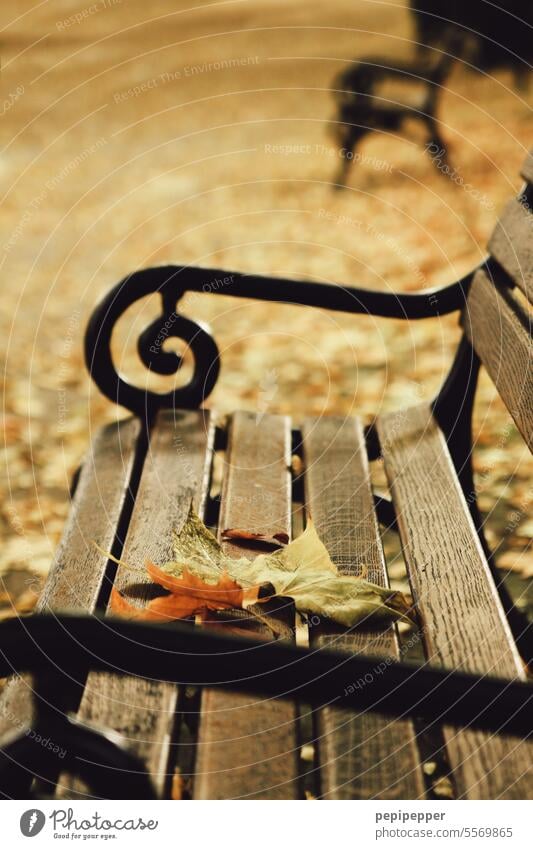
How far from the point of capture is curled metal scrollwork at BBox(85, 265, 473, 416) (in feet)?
7.38

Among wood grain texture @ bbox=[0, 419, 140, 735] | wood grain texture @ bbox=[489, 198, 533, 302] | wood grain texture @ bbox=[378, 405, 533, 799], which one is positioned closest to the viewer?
wood grain texture @ bbox=[378, 405, 533, 799]

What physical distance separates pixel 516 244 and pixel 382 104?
21.5ft

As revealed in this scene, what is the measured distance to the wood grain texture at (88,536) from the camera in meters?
1.41

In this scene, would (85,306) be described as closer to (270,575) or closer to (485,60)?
(270,575)

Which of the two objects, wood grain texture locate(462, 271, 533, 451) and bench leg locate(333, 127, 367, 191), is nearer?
wood grain texture locate(462, 271, 533, 451)

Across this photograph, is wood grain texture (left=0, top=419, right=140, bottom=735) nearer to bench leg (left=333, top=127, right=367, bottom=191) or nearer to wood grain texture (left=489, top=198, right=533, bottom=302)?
wood grain texture (left=489, top=198, right=533, bottom=302)

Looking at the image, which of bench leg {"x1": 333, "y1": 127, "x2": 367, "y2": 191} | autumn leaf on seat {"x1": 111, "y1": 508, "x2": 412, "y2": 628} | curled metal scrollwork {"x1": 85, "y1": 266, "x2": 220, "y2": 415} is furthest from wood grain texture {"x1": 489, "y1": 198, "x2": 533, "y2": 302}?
bench leg {"x1": 333, "y1": 127, "x2": 367, "y2": 191}

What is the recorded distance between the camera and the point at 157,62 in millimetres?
13906

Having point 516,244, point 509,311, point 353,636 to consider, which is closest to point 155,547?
point 353,636

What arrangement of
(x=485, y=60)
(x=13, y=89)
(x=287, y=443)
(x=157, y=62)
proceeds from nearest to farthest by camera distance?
(x=287, y=443), (x=485, y=60), (x=13, y=89), (x=157, y=62)

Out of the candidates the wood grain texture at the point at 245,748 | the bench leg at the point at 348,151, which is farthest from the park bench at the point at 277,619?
the bench leg at the point at 348,151

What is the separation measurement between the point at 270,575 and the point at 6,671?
592mm

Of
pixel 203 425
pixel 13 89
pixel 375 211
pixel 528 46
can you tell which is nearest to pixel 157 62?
pixel 13 89

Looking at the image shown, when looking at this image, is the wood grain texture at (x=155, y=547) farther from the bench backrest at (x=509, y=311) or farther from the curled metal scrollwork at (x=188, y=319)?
the bench backrest at (x=509, y=311)
